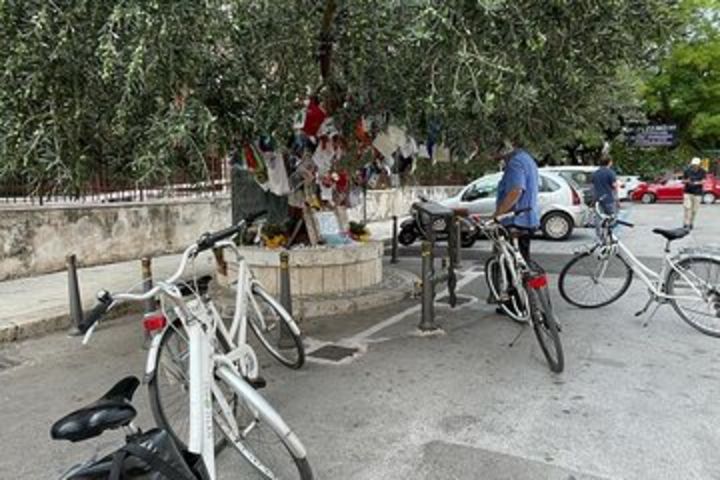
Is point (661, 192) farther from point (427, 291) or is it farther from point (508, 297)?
point (427, 291)

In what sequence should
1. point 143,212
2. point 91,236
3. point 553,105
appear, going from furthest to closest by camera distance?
point 143,212
point 91,236
point 553,105

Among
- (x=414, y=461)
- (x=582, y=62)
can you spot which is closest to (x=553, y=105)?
(x=582, y=62)

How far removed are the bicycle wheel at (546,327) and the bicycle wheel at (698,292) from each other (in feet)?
5.81

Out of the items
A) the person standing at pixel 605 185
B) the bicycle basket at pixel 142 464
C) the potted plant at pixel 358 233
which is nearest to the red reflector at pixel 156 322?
the bicycle basket at pixel 142 464

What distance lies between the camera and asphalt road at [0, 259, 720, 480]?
3.48 m

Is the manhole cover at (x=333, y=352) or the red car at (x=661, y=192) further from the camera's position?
the red car at (x=661, y=192)

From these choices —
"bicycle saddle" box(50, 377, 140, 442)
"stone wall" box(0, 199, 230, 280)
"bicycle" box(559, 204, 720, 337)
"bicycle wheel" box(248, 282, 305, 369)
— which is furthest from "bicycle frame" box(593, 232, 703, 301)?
"stone wall" box(0, 199, 230, 280)

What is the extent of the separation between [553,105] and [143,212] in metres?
7.49

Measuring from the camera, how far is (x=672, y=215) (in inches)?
773

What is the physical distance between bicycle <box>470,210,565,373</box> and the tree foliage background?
1.13m

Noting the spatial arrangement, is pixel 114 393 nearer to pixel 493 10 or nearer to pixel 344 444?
pixel 344 444

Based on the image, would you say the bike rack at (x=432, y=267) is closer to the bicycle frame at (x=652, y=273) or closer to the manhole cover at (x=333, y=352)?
the manhole cover at (x=333, y=352)

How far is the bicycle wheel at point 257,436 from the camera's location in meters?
2.86

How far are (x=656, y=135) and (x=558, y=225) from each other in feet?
72.0
